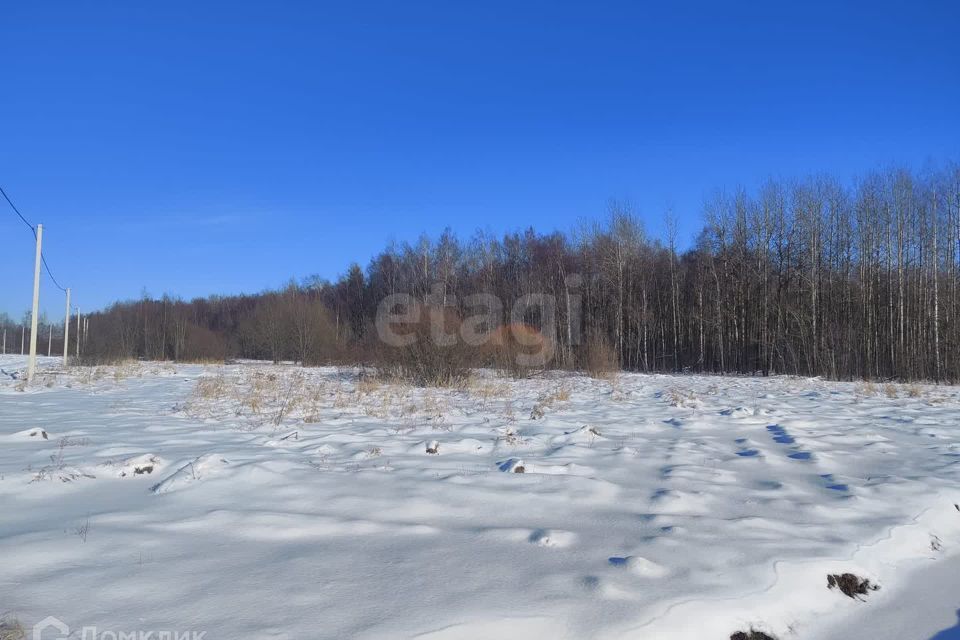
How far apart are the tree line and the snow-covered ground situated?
30.5 feet

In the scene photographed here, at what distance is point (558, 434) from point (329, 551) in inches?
158

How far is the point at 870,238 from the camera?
25.7 meters

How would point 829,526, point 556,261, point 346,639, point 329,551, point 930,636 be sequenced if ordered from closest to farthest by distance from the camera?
point 346,639, point 930,636, point 329,551, point 829,526, point 556,261

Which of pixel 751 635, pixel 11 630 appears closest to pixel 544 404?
pixel 751 635

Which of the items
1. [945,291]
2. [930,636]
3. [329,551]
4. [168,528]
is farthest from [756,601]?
[945,291]

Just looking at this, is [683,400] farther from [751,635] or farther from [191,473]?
[191,473]

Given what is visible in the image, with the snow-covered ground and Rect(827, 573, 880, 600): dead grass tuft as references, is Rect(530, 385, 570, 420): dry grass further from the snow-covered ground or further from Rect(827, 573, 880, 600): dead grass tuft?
Rect(827, 573, 880, 600): dead grass tuft

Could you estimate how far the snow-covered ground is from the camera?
7.76 feet

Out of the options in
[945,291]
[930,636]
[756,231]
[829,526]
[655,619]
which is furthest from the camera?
[756,231]

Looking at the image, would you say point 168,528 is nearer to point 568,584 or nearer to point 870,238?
point 568,584

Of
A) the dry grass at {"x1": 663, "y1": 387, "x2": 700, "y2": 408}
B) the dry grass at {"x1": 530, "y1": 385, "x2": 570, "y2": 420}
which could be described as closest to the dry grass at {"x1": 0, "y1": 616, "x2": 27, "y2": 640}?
the dry grass at {"x1": 530, "y1": 385, "x2": 570, "y2": 420}

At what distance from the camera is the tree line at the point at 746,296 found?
75.6 feet

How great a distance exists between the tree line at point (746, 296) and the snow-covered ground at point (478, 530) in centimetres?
929

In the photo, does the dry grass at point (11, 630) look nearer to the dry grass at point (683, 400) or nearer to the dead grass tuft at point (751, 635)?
the dead grass tuft at point (751, 635)
